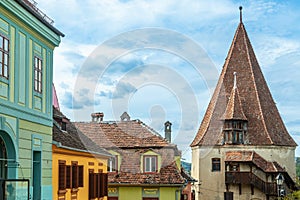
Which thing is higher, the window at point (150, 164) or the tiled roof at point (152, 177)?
the window at point (150, 164)

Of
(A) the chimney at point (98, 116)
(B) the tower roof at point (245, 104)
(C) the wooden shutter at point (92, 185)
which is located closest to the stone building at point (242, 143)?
(B) the tower roof at point (245, 104)

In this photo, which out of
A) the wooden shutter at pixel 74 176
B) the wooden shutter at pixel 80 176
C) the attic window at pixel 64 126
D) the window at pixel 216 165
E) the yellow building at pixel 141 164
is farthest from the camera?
the window at pixel 216 165

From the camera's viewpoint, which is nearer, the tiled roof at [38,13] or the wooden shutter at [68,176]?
the tiled roof at [38,13]

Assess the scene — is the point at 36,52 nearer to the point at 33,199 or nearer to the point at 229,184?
the point at 33,199

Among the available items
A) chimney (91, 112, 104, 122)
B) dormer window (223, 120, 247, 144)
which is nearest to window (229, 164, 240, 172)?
dormer window (223, 120, 247, 144)

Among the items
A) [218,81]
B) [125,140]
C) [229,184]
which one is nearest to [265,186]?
[229,184]

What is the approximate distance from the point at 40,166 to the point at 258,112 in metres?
38.6

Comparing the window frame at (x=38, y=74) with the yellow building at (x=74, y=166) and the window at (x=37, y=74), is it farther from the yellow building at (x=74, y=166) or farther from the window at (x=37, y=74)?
the yellow building at (x=74, y=166)

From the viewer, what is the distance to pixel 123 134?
36094 mm

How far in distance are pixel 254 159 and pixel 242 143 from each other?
1981 millimetres

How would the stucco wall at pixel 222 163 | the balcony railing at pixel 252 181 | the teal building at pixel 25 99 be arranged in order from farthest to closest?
1. the stucco wall at pixel 222 163
2. the balcony railing at pixel 252 181
3. the teal building at pixel 25 99

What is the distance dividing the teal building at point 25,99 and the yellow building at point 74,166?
46.2 inches

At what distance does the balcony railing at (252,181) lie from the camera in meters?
50.4

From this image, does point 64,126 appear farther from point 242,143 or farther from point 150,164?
point 242,143
